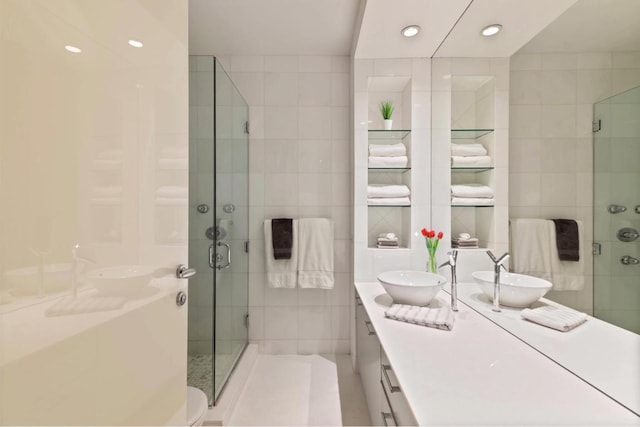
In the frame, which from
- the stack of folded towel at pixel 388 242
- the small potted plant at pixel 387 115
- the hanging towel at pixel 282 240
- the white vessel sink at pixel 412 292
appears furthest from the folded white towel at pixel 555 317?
the hanging towel at pixel 282 240

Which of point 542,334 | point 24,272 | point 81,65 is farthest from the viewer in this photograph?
point 542,334

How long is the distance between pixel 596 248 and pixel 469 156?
3.28ft

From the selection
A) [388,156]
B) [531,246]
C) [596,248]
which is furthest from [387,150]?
[596,248]

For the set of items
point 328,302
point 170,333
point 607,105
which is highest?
point 607,105

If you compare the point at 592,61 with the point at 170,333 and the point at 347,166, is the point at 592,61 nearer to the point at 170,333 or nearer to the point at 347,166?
the point at 170,333

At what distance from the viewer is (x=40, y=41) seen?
0.54 meters

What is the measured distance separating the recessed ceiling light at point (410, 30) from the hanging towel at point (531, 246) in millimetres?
1259

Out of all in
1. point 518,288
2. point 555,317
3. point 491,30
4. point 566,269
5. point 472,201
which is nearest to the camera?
point 566,269

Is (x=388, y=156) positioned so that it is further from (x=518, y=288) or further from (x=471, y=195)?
(x=518, y=288)

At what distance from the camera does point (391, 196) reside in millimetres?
2070

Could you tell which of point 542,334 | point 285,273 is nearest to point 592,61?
point 542,334

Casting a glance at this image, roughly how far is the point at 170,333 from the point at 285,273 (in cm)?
136

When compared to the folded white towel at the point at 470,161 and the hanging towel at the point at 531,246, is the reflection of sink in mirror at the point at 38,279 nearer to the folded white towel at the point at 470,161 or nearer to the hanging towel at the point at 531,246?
the hanging towel at the point at 531,246

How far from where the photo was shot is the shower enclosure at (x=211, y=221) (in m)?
1.81
